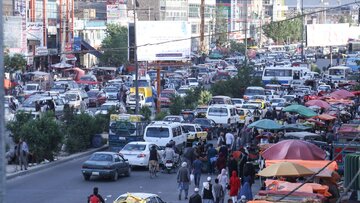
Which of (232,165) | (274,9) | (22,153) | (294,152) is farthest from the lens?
(274,9)

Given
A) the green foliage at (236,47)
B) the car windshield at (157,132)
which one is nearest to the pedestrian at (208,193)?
the car windshield at (157,132)

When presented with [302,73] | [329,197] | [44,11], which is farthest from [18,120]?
[44,11]

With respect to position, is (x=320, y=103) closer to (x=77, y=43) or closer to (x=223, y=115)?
(x=223, y=115)

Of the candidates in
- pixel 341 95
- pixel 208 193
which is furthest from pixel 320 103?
pixel 208 193

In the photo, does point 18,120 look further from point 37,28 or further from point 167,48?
point 37,28

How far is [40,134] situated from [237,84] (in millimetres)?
29572

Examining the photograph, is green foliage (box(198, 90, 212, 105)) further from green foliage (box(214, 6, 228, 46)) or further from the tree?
green foliage (box(214, 6, 228, 46))

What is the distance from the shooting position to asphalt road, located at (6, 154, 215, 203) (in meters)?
24.8

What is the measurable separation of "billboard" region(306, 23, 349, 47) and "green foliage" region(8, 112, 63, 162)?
7978 cm

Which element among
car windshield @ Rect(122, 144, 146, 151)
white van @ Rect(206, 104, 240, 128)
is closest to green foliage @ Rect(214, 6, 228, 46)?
white van @ Rect(206, 104, 240, 128)

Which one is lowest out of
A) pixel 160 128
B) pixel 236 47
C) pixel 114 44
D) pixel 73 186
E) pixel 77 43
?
pixel 73 186

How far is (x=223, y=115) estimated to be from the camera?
44.1 metres

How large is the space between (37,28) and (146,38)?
22.6 m

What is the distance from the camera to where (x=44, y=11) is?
275ft
